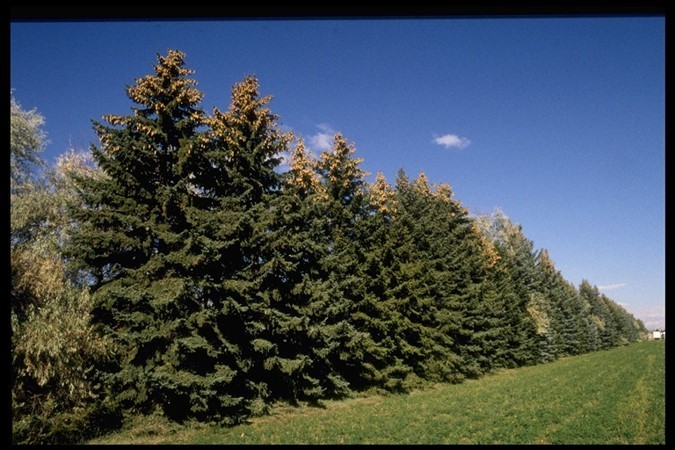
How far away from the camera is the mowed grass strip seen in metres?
11.1

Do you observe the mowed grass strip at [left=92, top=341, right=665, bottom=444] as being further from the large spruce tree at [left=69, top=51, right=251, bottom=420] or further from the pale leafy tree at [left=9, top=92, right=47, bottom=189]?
the pale leafy tree at [left=9, top=92, right=47, bottom=189]

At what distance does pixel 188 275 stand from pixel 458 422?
11.2m

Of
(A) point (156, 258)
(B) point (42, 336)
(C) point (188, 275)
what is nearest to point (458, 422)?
(C) point (188, 275)

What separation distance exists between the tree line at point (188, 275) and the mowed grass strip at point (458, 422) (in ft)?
2.91

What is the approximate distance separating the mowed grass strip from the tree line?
0.89 metres

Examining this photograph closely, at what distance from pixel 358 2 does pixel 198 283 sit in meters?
11.9

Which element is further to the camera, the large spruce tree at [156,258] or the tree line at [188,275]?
the large spruce tree at [156,258]

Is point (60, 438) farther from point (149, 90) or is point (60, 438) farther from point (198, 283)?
point (149, 90)

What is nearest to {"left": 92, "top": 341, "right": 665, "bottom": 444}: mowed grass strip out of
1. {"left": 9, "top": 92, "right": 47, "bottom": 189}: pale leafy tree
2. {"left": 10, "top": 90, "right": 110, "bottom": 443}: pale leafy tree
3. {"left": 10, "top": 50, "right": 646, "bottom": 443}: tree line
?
{"left": 10, "top": 50, "right": 646, "bottom": 443}: tree line

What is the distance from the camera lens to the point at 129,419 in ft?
39.3

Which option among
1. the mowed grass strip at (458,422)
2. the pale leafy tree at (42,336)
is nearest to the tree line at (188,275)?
the pale leafy tree at (42,336)

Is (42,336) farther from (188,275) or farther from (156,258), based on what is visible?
(188,275)

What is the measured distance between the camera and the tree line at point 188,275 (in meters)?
10.6

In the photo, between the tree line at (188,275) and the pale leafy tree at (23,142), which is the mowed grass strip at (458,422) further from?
the pale leafy tree at (23,142)
